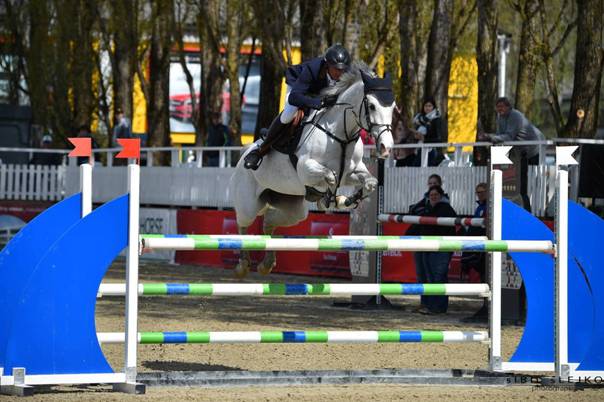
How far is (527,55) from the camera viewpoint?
17578mm

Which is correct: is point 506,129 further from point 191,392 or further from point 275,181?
point 191,392

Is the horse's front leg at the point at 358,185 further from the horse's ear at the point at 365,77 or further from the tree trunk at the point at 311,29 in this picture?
the tree trunk at the point at 311,29

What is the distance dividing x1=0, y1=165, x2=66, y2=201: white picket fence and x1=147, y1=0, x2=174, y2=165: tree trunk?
3665mm

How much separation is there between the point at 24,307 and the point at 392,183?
34.2 feet

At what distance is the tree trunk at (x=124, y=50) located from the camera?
1150 inches

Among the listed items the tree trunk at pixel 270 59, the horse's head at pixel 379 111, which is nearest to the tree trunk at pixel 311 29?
the tree trunk at pixel 270 59

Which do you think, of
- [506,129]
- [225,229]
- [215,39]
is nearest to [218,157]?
[225,229]

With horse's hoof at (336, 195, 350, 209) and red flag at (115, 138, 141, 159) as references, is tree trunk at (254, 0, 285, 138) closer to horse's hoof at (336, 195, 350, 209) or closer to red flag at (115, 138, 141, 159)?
horse's hoof at (336, 195, 350, 209)

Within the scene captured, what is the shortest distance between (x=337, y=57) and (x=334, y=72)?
0.23 metres

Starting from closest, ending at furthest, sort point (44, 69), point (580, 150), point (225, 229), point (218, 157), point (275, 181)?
point (275, 181) → point (580, 150) → point (225, 229) → point (218, 157) → point (44, 69)

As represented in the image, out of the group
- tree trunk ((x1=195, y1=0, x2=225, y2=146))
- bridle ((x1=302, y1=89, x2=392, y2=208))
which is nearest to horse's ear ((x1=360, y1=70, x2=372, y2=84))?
bridle ((x1=302, y1=89, x2=392, y2=208))

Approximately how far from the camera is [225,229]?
20188 mm

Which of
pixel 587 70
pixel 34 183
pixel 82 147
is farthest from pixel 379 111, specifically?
pixel 34 183

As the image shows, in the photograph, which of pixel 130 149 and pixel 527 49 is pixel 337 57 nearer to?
pixel 130 149
